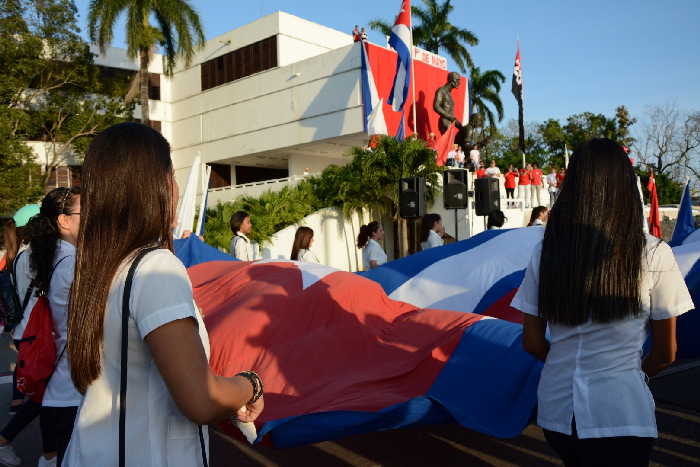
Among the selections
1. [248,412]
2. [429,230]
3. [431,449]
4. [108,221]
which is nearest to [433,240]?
[429,230]

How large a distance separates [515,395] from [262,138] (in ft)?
89.6

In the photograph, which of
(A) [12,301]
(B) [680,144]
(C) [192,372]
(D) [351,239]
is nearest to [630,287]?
(C) [192,372]

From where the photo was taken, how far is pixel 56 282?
3260 mm

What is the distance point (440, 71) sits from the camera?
2905 cm

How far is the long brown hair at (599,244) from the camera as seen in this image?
1934 mm

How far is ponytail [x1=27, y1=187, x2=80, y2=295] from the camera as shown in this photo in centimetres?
324

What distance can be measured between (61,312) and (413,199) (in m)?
9.61

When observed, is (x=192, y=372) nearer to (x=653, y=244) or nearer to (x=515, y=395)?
(x=653, y=244)

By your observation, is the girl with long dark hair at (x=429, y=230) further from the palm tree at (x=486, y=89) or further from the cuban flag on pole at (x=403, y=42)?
the palm tree at (x=486, y=89)

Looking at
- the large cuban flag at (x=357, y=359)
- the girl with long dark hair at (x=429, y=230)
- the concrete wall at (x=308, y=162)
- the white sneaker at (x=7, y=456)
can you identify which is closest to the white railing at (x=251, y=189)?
the concrete wall at (x=308, y=162)

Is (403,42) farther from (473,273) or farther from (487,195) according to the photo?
(473,273)

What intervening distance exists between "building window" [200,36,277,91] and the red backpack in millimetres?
27124

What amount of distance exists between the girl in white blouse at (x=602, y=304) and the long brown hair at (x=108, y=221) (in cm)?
129

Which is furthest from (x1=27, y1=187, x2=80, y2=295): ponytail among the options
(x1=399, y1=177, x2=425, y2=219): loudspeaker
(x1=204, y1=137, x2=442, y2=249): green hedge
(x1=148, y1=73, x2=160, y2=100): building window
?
(x1=148, y1=73, x2=160, y2=100): building window
